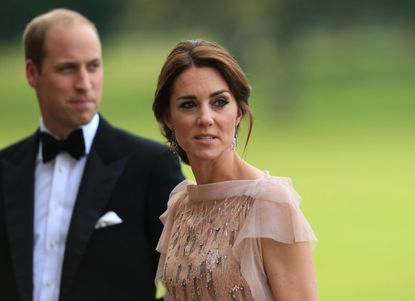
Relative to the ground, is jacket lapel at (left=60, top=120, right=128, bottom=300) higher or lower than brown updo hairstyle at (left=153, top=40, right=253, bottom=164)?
lower

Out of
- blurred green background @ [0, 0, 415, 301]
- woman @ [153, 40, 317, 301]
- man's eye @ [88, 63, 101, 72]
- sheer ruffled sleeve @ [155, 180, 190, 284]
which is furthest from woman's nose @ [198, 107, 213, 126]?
blurred green background @ [0, 0, 415, 301]

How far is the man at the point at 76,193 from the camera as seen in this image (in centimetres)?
411

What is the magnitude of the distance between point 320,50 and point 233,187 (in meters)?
27.5

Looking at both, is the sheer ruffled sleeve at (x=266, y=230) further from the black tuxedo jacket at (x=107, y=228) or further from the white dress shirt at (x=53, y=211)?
the white dress shirt at (x=53, y=211)

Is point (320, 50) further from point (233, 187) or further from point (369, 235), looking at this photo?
point (233, 187)

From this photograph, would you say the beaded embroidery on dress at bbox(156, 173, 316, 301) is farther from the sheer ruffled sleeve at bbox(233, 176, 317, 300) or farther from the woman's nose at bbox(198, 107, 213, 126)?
the woman's nose at bbox(198, 107, 213, 126)

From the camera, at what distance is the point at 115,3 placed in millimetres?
27281

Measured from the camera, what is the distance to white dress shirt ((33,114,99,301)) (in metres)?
4.13

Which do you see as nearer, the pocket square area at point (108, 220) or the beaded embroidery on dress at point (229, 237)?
the beaded embroidery on dress at point (229, 237)

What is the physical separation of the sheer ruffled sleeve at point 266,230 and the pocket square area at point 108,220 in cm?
130

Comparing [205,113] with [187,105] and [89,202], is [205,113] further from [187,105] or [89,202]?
[89,202]

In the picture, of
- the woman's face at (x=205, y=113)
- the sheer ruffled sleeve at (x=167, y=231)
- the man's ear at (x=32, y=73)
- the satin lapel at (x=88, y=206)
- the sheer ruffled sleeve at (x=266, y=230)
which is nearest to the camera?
the sheer ruffled sleeve at (x=266, y=230)

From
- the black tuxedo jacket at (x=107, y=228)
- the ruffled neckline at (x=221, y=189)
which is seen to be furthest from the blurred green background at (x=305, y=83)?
the ruffled neckline at (x=221, y=189)

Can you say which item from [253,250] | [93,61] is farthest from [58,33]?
[253,250]
